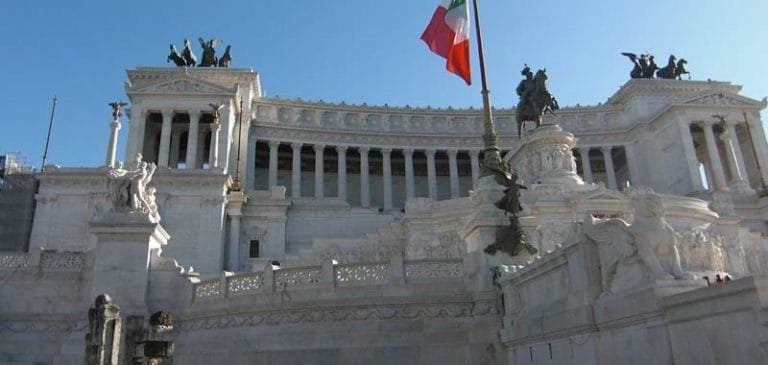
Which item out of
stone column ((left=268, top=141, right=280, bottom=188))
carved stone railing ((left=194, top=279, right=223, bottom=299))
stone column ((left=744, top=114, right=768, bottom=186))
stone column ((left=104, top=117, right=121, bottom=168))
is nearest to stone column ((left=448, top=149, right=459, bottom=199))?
stone column ((left=268, top=141, right=280, bottom=188))

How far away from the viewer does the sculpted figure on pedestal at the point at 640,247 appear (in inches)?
392

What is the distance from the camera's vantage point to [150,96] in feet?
194

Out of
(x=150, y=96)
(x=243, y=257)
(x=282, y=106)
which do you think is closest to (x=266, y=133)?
(x=282, y=106)

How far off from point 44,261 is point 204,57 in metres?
50.7

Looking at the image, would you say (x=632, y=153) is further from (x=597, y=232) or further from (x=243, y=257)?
(x=597, y=232)

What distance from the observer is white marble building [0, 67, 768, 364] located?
417 inches

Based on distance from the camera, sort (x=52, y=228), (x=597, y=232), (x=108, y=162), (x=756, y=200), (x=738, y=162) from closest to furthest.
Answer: (x=597, y=232)
(x=52, y=228)
(x=108, y=162)
(x=756, y=200)
(x=738, y=162)

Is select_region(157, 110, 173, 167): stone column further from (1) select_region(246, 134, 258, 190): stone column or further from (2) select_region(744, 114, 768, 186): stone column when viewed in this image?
(2) select_region(744, 114, 768, 186): stone column

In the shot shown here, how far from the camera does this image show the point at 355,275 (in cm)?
1717

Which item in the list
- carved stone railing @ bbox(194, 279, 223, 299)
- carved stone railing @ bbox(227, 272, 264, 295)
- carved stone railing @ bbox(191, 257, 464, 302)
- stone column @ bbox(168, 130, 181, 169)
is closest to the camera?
carved stone railing @ bbox(191, 257, 464, 302)

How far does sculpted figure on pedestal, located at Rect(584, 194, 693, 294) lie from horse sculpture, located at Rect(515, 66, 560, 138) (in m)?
27.0

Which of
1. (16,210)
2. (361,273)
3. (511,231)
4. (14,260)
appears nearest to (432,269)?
(361,273)

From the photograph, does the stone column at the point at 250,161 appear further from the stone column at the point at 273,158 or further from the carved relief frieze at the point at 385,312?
the carved relief frieze at the point at 385,312

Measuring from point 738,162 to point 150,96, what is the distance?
6028 centimetres
